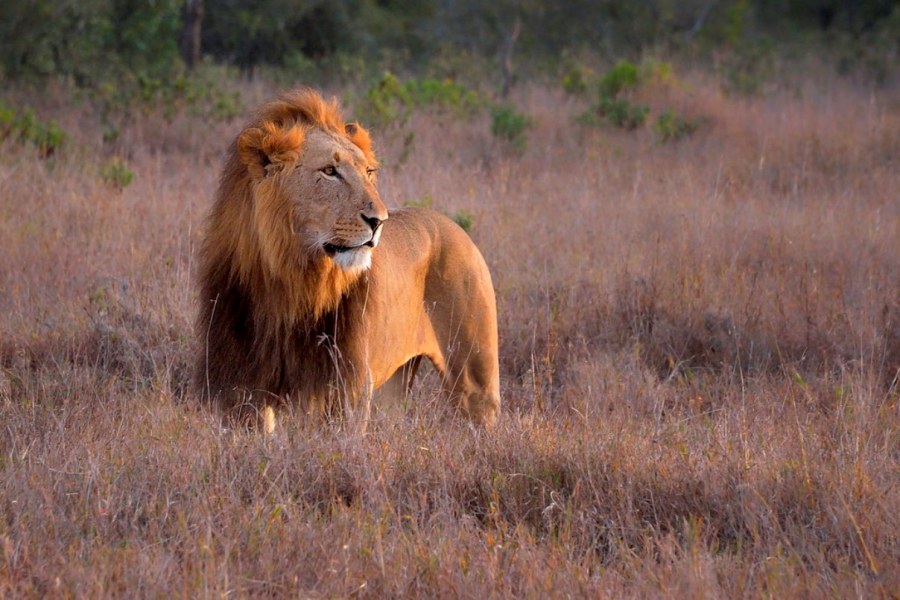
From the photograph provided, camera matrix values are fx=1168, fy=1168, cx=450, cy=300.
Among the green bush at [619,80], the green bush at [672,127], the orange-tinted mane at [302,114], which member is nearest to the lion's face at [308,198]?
the orange-tinted mane at [302,114]

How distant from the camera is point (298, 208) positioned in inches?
163

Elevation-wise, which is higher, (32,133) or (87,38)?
(87,38)

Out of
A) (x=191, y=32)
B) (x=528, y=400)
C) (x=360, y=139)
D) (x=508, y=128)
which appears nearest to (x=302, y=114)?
(x=360, y=139)

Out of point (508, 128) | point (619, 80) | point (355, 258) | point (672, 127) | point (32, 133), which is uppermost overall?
point (355, 258)

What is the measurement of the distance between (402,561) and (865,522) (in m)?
1.41

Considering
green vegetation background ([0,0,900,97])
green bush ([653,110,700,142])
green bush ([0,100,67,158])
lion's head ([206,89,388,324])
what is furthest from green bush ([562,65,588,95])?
lion's head ([206,89,388,324])

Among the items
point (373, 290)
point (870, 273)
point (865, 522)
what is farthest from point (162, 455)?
point (870, 273)

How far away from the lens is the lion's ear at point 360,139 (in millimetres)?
4438

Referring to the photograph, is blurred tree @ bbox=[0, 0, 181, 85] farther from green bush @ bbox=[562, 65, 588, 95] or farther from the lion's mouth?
the lion's mouth

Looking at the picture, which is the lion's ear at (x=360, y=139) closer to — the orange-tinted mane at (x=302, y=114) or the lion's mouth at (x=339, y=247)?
the orange-tinted mane at (x=302, y=114)

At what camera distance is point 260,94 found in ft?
42.1

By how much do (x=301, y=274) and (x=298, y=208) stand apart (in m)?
0.24

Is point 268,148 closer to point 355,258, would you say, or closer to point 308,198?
point 308,198

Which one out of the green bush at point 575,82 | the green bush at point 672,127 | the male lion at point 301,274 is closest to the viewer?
the male lion at point 301,274
